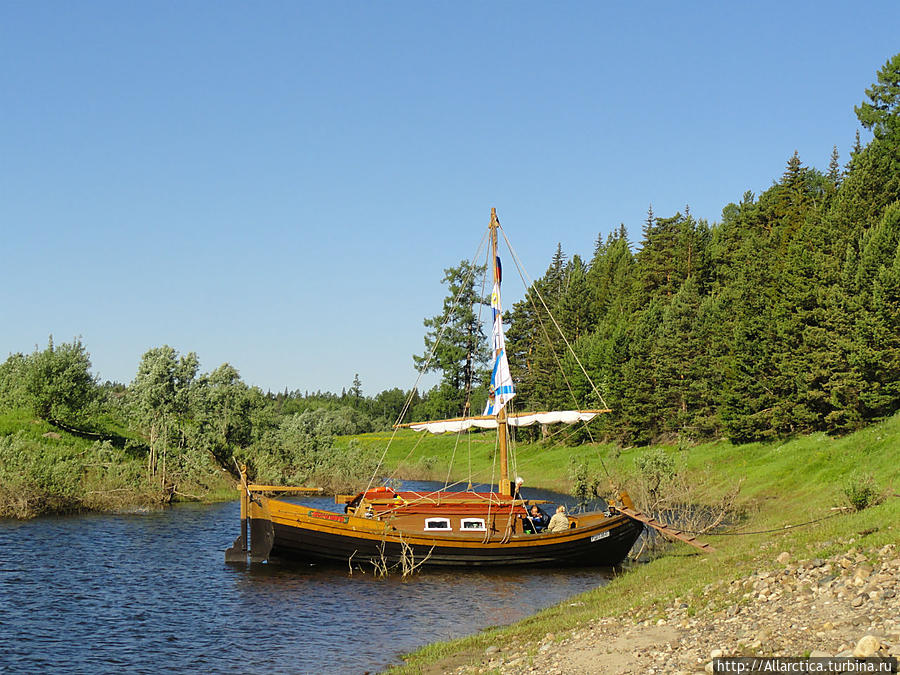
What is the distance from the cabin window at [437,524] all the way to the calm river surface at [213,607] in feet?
9.56

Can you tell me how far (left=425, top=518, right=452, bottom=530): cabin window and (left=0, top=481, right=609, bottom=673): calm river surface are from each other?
9.56 feet

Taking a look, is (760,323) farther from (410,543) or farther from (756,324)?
(410,543)

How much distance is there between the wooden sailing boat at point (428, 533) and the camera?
3738cm

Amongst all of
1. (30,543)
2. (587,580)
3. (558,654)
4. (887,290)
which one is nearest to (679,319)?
(887,290)

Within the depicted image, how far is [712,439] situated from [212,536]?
48085 millimetres

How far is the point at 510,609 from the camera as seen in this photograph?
29.6 meters

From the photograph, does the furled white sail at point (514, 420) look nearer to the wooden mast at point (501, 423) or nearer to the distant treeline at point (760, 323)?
the wooden mast at point (501, 423)

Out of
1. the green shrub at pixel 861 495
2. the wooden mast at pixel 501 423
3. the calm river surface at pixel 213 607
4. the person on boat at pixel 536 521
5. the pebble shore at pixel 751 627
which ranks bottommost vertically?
the calm river surface at pixel 213 607

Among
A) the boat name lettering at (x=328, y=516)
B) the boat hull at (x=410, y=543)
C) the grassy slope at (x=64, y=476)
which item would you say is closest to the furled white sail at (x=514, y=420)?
the boat hull at (x=410, y=543)

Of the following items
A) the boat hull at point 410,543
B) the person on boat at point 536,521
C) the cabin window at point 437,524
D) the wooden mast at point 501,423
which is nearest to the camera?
the boat hull at point 410,543

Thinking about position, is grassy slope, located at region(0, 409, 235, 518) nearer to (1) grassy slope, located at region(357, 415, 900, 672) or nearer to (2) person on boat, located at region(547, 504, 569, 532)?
(2) person on boat, located at region(547, 504, 569, 532)

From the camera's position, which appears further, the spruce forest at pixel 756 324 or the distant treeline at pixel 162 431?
the distant treeline at pixel 162 431

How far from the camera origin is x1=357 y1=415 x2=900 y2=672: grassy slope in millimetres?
21594

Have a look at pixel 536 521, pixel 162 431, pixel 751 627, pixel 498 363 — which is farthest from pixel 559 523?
pixel 162 431
